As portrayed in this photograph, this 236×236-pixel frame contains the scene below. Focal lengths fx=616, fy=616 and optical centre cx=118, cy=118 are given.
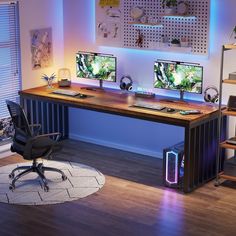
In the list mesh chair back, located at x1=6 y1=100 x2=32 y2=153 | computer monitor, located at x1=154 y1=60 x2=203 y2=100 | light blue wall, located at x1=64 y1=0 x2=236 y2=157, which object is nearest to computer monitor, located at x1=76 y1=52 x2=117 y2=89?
light blue wall, located at x1=64 y1=0 x2=236 y2=157

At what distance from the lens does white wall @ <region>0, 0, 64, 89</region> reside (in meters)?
7.29

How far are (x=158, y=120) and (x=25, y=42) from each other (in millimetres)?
2093

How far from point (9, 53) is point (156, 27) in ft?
5.71

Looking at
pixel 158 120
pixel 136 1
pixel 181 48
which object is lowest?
pixel 158 120

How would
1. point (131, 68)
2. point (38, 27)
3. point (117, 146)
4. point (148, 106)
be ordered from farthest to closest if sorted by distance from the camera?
point (117, 146) < point (38, 27) < point (131, 68) < point (148, 106)

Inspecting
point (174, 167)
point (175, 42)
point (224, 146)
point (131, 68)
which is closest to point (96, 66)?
point (131, 68)

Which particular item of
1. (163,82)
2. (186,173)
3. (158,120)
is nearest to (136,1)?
(163,82)

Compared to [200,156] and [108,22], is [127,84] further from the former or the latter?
[200,156]

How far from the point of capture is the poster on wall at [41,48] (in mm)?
7453

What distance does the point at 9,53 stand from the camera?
720 cm

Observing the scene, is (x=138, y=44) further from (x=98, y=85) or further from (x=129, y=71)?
(x=98, y=85)

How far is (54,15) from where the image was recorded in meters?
7.68

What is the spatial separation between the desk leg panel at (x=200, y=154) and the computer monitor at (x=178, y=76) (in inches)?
19.5

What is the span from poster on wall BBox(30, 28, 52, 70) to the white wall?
2.0 inches
